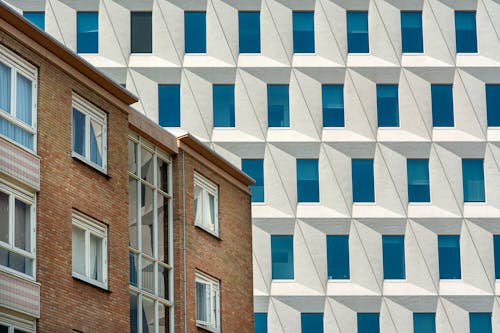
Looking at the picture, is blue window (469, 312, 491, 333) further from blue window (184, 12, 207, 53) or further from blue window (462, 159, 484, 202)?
blue window (184, 12, 207, 53)

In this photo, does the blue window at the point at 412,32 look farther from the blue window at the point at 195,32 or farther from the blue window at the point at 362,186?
the blue window at the point at 195,32

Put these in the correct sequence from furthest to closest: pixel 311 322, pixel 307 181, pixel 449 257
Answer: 1. pixel 307 181
2. pixel 449 257
3. pixel 311 322

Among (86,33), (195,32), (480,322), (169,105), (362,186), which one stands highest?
(195,32)

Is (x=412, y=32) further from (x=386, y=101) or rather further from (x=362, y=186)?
(x=362, y=186)

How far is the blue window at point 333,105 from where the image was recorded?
6619 centimetres

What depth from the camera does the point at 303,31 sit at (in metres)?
66.8

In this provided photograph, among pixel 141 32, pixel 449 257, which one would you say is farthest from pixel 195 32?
pixel 449 257

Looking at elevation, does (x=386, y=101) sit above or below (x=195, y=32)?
below

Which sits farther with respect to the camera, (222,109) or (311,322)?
(222,109)

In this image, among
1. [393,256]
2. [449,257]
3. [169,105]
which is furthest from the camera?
[169,105]

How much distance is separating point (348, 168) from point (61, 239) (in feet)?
111

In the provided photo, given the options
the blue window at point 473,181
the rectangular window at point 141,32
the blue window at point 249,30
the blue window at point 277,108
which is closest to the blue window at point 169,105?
the rectangular window at point 141,32

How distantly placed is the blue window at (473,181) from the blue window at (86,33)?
59.1 feet

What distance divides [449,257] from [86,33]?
1949 cm
